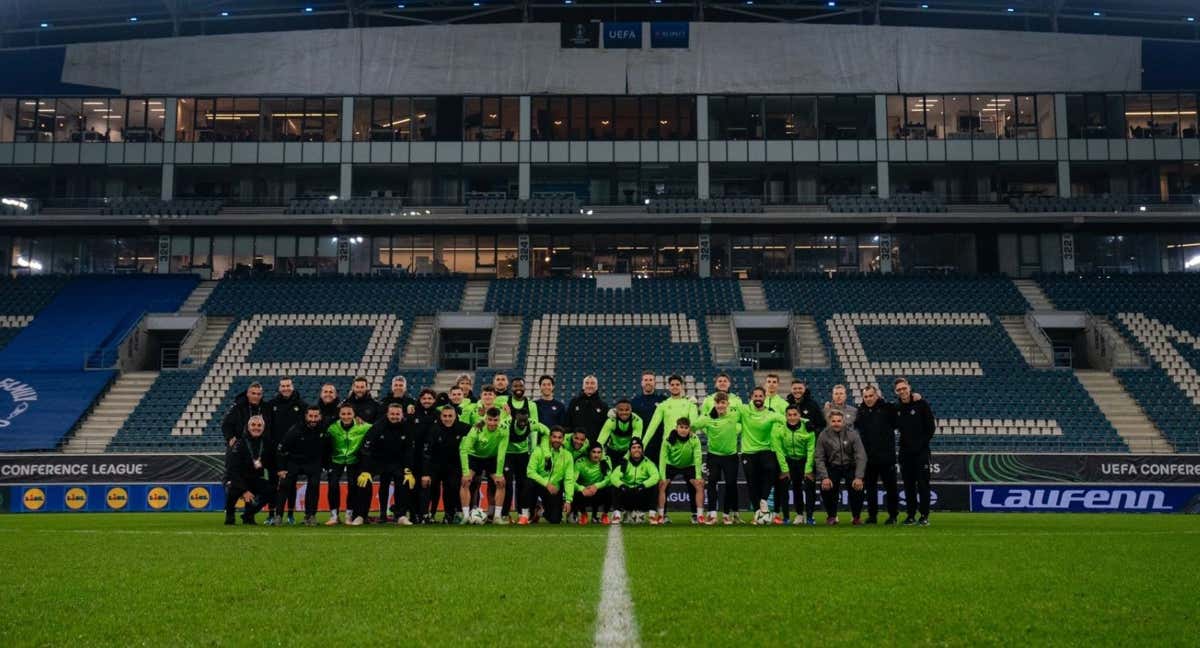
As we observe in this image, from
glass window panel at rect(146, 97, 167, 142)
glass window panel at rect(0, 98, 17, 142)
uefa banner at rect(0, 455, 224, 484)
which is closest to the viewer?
uefa banner at rect(0, 455, 224, 484)

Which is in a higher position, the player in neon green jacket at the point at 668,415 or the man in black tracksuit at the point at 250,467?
the player in neon green jacket at the point at 668,415

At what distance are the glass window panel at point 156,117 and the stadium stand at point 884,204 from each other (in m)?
31.1

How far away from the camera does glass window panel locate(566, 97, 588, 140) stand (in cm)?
4706

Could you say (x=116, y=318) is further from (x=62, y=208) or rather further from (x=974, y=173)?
(x=974, y=173)

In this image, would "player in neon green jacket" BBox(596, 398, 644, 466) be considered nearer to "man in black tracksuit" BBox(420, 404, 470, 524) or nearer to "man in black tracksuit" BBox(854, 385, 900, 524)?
"man in black tracksuit" BBox(420, 404, 470, 524)

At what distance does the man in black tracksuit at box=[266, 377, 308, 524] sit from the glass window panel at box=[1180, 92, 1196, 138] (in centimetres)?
4477

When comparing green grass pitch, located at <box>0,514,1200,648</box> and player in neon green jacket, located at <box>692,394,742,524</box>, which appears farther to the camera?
player in neon green jacket, located at <box>692,394,742,524</box>

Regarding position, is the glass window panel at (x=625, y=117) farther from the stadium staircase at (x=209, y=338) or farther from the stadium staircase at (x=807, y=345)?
the stadium staircase at (x=209, y=338)

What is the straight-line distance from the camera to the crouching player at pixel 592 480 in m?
16.4

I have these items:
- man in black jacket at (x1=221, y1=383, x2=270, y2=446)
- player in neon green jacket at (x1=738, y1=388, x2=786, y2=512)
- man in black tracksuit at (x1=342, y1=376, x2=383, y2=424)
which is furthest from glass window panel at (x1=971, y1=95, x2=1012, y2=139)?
man in black jacket at (x1=221, y1=383, x2=270, y2=446)

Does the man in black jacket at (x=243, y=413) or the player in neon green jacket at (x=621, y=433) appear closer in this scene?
the man in black jacket at (x=243, y=413)

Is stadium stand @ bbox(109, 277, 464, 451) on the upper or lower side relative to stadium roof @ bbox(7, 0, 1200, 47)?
lower

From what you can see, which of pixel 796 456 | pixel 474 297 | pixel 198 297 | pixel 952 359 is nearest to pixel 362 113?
pixel 474 297

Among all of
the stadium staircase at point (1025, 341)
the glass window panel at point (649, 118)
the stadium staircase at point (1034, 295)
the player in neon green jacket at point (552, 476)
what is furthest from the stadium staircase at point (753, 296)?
the player in neon green jacket at point (552, 476)
